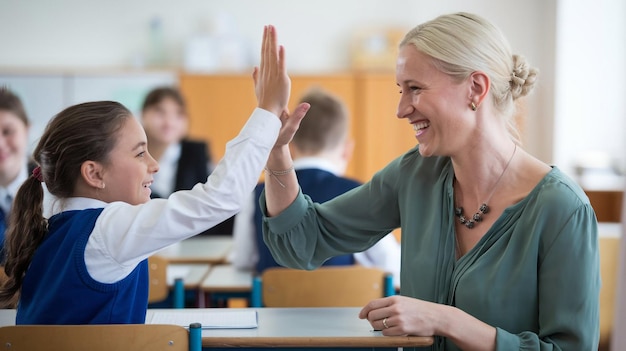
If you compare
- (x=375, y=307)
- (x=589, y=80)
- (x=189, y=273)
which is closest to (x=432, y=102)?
(x=375, y=307)

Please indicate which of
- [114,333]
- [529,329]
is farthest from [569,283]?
[114,333]

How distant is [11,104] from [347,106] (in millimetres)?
3554

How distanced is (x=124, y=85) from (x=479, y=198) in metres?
4.95

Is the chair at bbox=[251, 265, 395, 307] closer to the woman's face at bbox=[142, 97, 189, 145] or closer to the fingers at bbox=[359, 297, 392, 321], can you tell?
the fingers at bbox=[359, 297, 392, 321]

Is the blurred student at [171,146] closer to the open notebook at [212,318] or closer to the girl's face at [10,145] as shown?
the girl's face at [10,145]

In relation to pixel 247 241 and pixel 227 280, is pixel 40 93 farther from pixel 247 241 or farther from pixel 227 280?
pixel 227 280

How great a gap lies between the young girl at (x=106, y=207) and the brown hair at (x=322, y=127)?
4.23 feet

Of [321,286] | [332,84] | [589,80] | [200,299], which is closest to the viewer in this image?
[321,286]

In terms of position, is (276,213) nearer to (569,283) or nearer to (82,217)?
(82,217)

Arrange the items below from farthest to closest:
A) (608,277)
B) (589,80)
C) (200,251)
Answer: (589,80) → (200,251) → (608,277)

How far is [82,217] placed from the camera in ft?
5.15

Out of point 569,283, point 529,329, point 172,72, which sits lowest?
point 529,329

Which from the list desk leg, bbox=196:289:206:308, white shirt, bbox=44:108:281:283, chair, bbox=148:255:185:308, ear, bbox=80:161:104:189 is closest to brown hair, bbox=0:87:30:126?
chair, bbox=148:255:185:308

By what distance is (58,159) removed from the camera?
1666 millimetres
